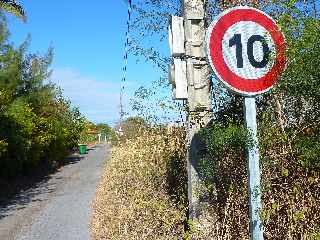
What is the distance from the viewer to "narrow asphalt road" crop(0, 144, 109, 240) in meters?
8.74

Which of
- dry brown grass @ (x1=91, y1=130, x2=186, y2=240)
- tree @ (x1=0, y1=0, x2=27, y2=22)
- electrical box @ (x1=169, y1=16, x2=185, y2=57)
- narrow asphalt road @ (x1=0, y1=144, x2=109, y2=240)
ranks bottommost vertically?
narrow asphalt road @ (x1=0, y1=144, x2=109, y2=240)

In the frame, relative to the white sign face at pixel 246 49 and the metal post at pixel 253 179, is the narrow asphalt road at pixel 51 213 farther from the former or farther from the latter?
the white sign face at pixel 246 49

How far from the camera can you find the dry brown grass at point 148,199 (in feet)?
19.8

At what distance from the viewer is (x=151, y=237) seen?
5988 mm

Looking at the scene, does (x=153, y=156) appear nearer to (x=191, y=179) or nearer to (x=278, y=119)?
(x=191, y=179)

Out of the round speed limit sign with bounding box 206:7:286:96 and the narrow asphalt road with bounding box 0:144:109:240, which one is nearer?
the round speed limit sign with bounding box 206:7:286:96

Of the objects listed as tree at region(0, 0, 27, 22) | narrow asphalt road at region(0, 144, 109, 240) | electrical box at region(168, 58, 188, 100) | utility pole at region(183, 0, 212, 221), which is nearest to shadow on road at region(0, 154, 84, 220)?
narrow asphalt road at region(0, 144, 109, 240)

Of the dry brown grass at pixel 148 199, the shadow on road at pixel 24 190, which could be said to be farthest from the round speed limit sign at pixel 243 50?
the shadow on road at pixel 24 190

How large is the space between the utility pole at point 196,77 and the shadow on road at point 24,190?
8.82m

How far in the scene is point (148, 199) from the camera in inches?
298

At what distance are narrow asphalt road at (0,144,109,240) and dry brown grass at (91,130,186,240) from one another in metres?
0.41

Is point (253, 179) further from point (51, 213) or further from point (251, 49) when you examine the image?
point (51, 213)

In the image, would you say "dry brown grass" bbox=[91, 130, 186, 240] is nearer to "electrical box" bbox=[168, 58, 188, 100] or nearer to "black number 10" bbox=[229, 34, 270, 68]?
"electrical box" bbox=[168, 58, 188, 100]

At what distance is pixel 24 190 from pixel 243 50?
16.1 meters
